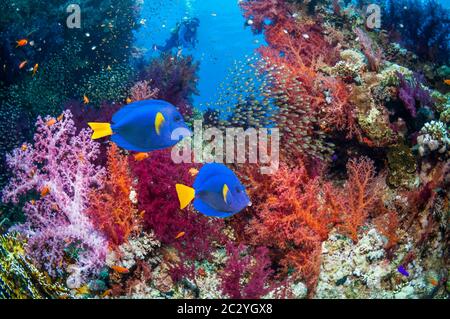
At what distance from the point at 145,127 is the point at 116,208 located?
195 centimetres

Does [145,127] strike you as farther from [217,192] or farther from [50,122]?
[50,122]

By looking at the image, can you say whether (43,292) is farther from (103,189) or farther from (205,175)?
(205,175)

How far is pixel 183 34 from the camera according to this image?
1398cm

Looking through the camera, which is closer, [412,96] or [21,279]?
[21,279]

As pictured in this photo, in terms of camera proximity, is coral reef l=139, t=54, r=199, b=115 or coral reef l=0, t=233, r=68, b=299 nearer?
coral reef l=0, t=233, r=68, b=299

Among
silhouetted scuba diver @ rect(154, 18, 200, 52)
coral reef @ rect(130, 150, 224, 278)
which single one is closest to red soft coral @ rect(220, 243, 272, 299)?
coral reef @ rect(130, 150, 224, 278)

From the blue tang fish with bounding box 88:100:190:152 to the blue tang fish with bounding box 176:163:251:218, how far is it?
1.15 feet

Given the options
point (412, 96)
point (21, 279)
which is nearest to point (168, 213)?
point (21, 279)

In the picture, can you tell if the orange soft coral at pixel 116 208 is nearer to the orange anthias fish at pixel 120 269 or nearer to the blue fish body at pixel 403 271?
the orange anthias fish at pixel 120 269

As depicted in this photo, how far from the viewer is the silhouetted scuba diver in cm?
1377

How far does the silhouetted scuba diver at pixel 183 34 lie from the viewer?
13.8m

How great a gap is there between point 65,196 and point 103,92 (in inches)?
190
